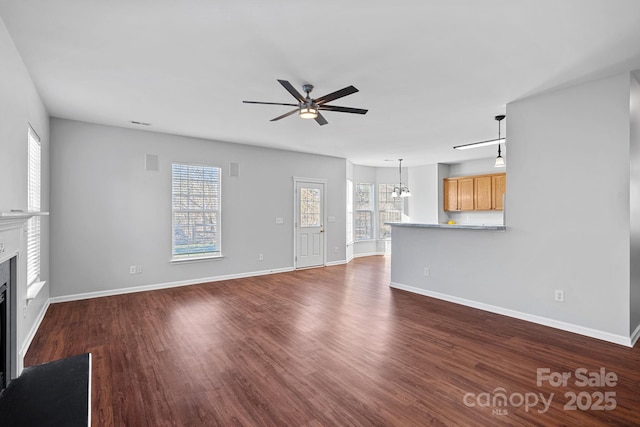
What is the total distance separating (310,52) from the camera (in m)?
2.73

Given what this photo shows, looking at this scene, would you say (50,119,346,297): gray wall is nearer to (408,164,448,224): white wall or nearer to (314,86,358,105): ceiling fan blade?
(314,86,358,105): ceiling fan blade

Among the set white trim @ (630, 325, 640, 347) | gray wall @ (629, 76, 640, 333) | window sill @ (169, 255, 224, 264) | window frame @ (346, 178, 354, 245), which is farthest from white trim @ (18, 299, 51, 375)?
window frame @ (346, 178, 354, 245)

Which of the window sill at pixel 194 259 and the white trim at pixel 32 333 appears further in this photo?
the window sill at pixel 194 259

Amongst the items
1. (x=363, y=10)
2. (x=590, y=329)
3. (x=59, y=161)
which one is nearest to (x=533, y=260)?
(x=590, y=329)

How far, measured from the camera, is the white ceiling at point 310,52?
2.18 meters

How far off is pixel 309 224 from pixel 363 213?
2.71 m

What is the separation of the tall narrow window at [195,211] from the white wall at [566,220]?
4.35 metres

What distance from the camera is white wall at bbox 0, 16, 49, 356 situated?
7.85ft

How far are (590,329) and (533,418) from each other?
1.99 meters

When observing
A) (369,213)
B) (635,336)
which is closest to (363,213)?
(369,213)

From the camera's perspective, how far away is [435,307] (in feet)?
14.4

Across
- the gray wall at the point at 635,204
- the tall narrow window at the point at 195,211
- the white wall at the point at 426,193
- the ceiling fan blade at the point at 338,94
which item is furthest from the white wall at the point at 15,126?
the white wall at the point at 426,193

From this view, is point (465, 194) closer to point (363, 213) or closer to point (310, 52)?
point (363, 213)

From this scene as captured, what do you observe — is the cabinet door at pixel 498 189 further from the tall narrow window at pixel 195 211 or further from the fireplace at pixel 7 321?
the fireplace at pixel 7 321
